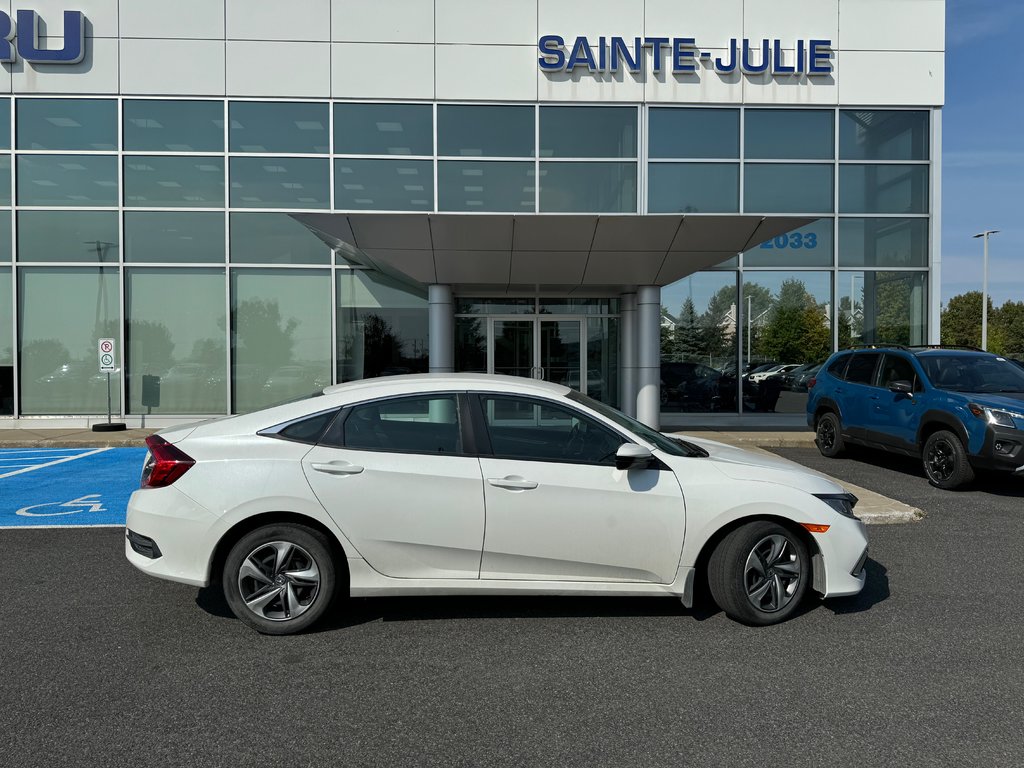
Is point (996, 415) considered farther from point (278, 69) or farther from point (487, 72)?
point (278, 69)

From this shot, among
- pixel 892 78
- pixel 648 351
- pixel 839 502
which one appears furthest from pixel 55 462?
pixel 892 78

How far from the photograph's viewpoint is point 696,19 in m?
15.4

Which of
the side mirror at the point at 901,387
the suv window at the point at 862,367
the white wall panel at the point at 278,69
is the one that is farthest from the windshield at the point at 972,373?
the white wall panel at the point at 278,69

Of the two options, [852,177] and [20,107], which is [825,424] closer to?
[852,177]

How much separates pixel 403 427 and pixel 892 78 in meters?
15.9

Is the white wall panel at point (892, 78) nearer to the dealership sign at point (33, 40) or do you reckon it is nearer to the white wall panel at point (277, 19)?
the white wall panel at point (277, 19)

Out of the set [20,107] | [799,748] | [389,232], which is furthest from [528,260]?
[20,107]

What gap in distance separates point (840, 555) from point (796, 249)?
42.4ft

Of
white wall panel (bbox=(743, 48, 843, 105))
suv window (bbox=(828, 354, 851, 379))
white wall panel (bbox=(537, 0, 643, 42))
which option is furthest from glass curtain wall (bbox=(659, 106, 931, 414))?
suv window (bbox=(828, 354, 851, 379))

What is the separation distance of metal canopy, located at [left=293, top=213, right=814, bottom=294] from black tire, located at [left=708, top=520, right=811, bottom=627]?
7606 millimetres

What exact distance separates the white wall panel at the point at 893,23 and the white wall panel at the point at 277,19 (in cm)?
1103

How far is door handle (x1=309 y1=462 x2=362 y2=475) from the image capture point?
14.4 ft

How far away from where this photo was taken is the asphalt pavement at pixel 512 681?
10.3ft

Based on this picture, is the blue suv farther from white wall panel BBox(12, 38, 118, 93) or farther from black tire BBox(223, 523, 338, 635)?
white wall panel BBox(12, 38, 118, 93)
